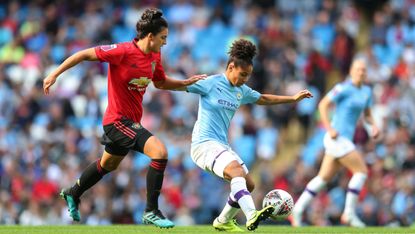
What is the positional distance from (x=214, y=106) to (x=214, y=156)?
609 mm

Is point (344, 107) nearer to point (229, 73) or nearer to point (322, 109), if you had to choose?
point (322, 109)

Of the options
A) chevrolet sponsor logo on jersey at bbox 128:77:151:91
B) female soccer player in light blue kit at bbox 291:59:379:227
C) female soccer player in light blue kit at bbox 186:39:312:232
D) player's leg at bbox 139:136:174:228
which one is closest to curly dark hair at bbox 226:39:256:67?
female soccer player in light blue kit at bbox 186:39:312:232

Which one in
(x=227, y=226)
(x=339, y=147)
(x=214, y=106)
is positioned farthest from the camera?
(x=339, y=147)

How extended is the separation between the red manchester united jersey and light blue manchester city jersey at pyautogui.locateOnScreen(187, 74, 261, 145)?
0.55m

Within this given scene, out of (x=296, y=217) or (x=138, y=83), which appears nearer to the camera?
(x=138, y=83)

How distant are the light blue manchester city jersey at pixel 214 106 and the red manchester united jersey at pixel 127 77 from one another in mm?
546

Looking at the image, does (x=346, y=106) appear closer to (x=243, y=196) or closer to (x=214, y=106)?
(x=214, y=106)

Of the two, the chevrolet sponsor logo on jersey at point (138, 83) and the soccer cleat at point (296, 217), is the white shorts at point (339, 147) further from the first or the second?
the chevrolet sponsor logo on jersey at point (138, 83)

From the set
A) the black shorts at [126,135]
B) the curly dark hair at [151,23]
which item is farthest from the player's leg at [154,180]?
the curly dark hair at [151,23]

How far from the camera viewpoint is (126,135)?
11156 mm

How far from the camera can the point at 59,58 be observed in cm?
2106

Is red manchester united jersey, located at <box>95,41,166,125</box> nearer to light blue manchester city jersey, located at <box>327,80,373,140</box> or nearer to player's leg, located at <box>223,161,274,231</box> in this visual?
player's leg, located at <box>223,161,274,231</box>

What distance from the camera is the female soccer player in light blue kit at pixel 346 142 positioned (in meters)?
14.1

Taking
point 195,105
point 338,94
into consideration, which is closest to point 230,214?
point 338,94
